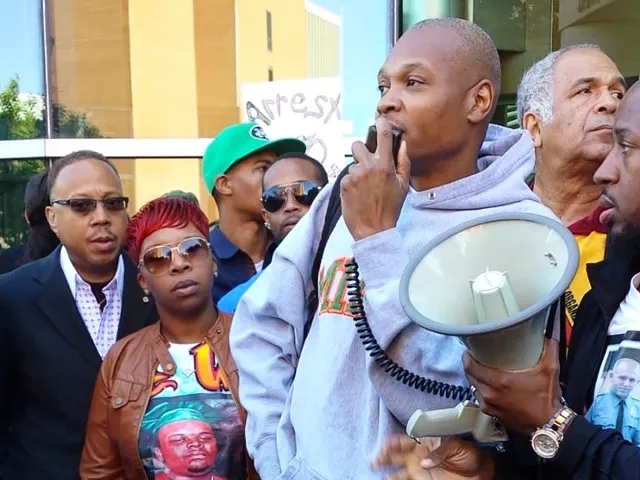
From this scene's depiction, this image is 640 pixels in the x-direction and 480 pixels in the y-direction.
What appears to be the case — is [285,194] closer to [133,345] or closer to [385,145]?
[133,345]

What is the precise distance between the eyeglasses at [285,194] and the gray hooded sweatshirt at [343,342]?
1.50 metres

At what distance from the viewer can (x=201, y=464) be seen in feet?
8.02

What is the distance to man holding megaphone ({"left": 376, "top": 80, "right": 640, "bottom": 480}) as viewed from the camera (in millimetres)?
1493

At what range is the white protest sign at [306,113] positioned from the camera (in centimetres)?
543

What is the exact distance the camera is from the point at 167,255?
2711mm

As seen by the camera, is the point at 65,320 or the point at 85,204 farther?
the point at 85,204

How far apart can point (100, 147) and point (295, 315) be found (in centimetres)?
570

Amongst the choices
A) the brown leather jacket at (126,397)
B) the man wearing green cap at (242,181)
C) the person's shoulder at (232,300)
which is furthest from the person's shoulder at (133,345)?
the man wearing green cap at (242,181)

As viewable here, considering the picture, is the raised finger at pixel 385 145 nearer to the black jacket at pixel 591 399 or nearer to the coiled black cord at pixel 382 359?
the coiled black cord at pixel 382 359

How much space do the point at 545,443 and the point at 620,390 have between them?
220 millimetres

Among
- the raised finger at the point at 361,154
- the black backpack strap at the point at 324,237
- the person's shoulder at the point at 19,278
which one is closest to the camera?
the raised finger at the point at 361,154

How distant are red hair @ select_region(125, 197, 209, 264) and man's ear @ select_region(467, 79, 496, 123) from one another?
1315 millimetres

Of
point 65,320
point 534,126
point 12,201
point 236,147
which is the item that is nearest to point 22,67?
point 12,201

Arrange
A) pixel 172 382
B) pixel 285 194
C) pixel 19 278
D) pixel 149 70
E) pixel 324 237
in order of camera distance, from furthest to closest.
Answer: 1. pixel 149 70
2. pixel 285 194
3. pixel 19 278
4. pixel 172 382
5. pixel 324 237
